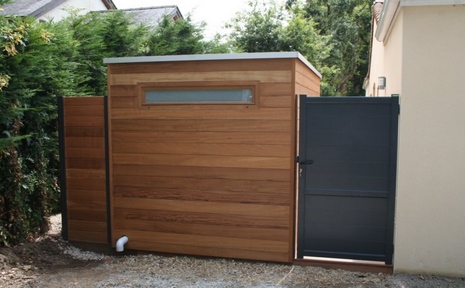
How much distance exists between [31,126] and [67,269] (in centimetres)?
191

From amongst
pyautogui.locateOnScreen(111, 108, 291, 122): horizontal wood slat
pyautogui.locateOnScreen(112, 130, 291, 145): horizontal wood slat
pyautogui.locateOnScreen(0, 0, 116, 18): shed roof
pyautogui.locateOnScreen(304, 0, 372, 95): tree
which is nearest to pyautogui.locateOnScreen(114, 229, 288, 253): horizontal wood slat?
pyautogui.locateOnScreen(112, 130, 291, 145): horizontal wood slat

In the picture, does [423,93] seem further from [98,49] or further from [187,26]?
[187,26]

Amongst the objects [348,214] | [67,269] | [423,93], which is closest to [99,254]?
[67,269]

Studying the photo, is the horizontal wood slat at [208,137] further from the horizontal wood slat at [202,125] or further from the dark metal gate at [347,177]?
the dark metal gate at [347,177]

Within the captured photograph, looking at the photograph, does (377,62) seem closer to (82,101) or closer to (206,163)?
(206,163)

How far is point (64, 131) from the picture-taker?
5633mm

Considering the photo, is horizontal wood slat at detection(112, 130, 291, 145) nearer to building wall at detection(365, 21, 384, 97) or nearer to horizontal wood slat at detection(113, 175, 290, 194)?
horizontal wood slat at detection(113, 175, 290, 194)

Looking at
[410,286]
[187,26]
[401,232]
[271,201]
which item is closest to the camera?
[410,286]

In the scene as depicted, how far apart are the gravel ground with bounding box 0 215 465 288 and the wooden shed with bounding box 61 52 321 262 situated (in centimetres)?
Result: 22

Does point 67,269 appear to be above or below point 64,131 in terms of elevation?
below

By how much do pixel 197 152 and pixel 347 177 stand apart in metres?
1.71

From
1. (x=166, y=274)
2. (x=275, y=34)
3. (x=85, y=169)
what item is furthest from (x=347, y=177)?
(x=275, y=34)

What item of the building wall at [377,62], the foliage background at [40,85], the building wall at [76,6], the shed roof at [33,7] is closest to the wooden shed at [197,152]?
the foliage background at [40,85]

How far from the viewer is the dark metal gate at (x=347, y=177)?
4574 mm
